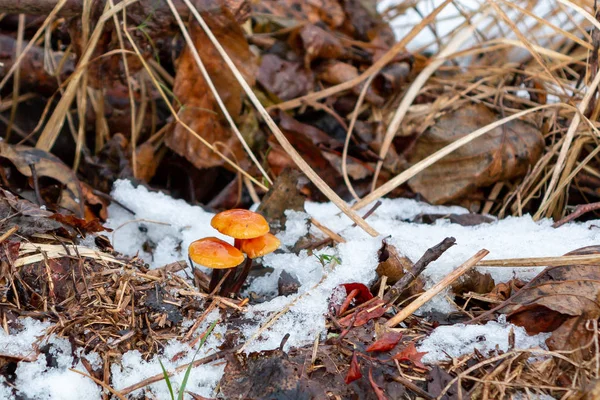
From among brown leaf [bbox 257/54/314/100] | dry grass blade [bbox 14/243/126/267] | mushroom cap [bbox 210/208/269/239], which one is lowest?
dry grass blade [bbox 14/243/126/267]

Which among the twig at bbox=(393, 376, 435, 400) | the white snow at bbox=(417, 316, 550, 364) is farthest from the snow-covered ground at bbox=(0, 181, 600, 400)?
the twig at bbox=(393, 376, 435, 400)

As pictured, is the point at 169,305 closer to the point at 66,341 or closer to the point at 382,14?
the point at 66,341

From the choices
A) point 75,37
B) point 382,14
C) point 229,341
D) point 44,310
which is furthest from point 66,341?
point 382,14

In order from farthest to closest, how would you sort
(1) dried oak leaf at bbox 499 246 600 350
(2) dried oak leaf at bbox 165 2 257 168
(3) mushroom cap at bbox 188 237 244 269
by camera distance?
(2) dried oak leaf at bbox 165 2 257 168
(3) mushroom cap at bbox 188 237 244 269
(1) dried oak leaf at bbox 499 246 600 350

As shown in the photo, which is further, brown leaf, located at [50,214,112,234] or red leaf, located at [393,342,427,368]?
brown leaf, located at [50,214,112,234]

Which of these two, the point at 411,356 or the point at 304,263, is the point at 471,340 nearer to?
the point at 411,356

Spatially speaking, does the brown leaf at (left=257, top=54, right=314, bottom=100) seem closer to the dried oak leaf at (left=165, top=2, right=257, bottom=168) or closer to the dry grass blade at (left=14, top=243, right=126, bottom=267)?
the dried oak leaf at (left=165, top=2, right=257, bottom=168)

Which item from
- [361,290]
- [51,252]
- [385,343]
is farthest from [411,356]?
[51,252]
